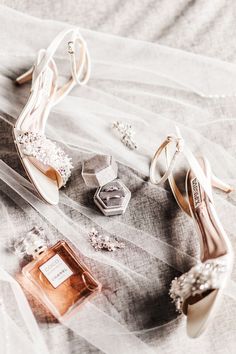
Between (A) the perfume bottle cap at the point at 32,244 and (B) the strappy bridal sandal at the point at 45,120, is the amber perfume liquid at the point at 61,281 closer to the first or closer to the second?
(A) the perfume bottle cap at the point at 32,244

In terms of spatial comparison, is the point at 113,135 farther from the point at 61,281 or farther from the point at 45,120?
the point at 61,281

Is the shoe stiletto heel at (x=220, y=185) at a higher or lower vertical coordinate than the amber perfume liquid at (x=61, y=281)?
higher

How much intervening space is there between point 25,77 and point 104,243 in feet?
1.68

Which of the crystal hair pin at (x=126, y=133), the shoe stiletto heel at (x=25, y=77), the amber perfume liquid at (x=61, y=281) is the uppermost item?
the shoe stiletto heel at (x=25, y=77)

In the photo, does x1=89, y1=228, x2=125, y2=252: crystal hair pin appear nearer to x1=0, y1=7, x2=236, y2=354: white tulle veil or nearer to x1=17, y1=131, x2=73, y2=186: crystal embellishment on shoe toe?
x1=0, y1=7, x2=236, y2=354: white tulle veil

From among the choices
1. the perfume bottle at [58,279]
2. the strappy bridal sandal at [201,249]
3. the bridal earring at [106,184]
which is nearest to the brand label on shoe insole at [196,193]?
the strappy bridal sandal at [201,249]

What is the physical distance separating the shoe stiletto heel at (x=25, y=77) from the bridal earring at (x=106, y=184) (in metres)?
0.31

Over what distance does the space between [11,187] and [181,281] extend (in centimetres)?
49

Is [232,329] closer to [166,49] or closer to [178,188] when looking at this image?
[178,188]

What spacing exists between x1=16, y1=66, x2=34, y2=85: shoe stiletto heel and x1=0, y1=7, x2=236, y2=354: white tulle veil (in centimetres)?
2

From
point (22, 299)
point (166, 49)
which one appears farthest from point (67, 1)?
point (22, 299)

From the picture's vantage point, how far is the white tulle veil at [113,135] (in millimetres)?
1069

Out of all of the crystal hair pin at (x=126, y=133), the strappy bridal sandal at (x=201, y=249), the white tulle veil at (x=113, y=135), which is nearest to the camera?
the strappy bridal sandal at (x=201, y=249)

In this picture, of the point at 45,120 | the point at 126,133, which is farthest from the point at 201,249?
the point at 45,120
